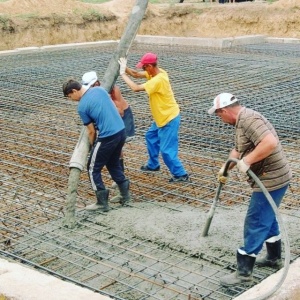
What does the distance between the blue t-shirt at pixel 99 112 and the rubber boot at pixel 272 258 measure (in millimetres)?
1744

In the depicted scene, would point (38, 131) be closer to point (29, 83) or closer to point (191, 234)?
point (29, 83)

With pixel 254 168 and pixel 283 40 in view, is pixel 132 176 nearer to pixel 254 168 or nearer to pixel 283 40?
pixel 254 168

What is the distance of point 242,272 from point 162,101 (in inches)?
98.3

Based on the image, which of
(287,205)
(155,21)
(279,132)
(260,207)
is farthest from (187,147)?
(155,21)

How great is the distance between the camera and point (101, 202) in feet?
17.7

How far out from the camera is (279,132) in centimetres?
791

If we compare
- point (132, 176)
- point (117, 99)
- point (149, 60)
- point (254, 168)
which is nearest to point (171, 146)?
point (132, 176)

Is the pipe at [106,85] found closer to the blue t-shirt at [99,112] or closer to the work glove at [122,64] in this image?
the work glove at [122,64]

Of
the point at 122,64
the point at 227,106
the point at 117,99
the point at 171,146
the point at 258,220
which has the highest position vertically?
the point at 122,64

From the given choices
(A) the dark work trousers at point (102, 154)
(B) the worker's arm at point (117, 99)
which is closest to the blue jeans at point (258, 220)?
(A) the dark work trousers at point (102, 154)

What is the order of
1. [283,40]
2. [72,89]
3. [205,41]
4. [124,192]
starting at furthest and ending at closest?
[283,40], [205,41], [124,192], [72,89]

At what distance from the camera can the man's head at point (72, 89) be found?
508 cm

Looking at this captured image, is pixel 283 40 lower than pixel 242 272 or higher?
higher

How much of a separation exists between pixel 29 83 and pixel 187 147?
487 cm
